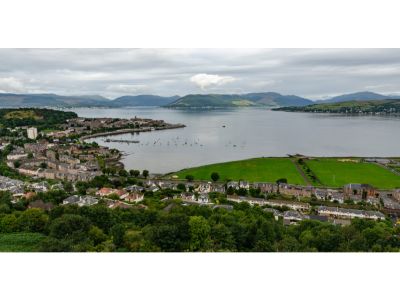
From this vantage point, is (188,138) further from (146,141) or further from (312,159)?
(312,159)

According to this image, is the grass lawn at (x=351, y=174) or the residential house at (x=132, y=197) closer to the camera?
the residential house at (x=132, y=197)

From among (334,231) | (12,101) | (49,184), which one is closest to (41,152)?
(49,184)

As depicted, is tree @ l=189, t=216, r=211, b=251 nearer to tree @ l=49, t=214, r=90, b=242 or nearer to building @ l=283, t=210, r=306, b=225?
tree @ l=49, t=214, r=90, b=242

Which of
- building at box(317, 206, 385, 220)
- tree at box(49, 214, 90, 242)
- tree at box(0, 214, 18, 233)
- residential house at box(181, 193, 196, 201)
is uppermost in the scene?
tree at box(49, 214, 90, 242)

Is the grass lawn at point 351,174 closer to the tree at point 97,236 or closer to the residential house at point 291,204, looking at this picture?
the residential house at point 291,204

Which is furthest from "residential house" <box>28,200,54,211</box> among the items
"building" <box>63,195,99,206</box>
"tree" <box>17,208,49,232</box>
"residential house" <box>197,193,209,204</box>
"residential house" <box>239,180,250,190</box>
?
"residential house" <box>239,180,250,190</box>

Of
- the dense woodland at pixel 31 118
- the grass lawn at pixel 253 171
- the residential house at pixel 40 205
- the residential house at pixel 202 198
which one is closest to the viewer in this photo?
the residential house at pixel 40 205

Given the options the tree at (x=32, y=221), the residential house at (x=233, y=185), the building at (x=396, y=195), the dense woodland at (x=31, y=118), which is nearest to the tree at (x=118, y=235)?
the tree at (x=32, y=221)
